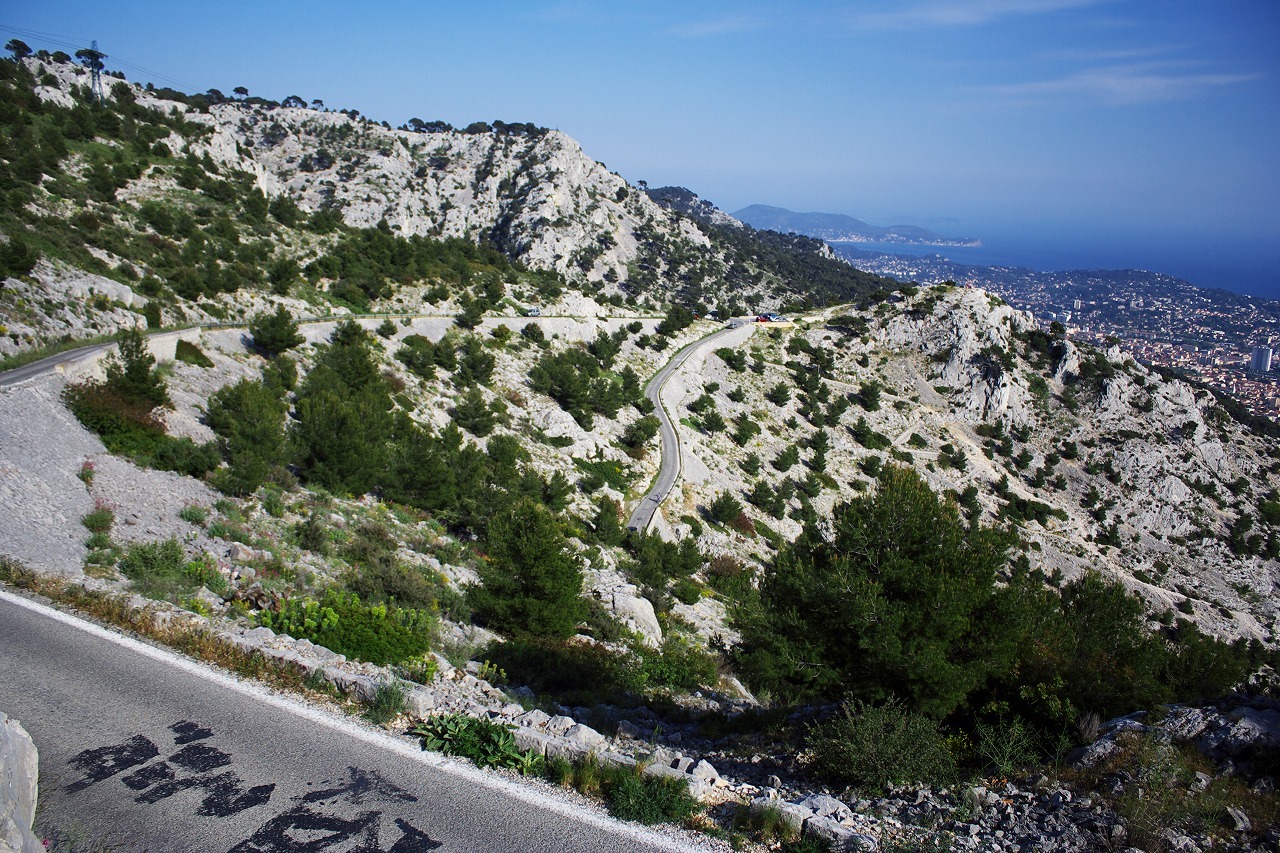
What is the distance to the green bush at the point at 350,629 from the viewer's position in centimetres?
894

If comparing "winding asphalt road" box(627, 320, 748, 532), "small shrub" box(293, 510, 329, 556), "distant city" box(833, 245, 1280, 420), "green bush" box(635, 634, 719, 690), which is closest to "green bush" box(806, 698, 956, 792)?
"green bush" box(635, 634, 719, 690)

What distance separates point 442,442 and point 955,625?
20123 millimetres

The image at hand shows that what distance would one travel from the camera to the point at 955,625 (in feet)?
29.0

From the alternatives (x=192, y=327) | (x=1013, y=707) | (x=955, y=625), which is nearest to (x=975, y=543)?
(x=955, y=625)

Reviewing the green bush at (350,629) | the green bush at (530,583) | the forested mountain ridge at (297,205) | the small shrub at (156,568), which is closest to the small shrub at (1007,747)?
the green bush at (350,629)

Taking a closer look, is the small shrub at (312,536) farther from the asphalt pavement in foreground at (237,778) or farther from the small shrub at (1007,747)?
the small shrub at (1007,747)

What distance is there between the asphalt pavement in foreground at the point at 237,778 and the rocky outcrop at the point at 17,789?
0.40 metres

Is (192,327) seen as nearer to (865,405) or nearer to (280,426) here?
(280,426)

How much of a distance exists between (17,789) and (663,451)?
1325 inches

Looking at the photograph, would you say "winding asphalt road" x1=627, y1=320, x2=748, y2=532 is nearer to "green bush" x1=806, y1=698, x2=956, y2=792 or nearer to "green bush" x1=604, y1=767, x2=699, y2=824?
"green bush" x1=806, y1=698, x2=956, y2=792

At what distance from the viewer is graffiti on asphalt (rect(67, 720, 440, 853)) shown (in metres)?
5.02

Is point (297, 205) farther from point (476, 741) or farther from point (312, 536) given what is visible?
point (476, 741)

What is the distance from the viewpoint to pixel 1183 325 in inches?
5945

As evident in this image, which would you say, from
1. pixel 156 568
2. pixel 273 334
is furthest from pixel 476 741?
pixel 273 334
